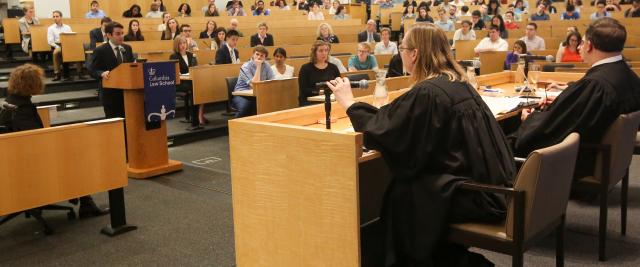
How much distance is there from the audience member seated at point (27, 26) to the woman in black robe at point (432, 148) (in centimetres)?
918

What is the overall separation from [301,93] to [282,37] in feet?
16.5

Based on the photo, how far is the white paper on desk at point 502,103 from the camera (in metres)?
3.99

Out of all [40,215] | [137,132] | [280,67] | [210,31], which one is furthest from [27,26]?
[40,215]

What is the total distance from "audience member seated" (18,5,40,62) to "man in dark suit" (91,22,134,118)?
467 centimetres

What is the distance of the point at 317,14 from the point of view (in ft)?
49.6

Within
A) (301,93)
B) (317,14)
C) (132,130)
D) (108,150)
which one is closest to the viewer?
(108,150)

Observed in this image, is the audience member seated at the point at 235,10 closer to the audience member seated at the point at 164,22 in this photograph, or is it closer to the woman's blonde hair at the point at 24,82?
the audience member seated at the point at 164,22

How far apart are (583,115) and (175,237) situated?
268 centimetres

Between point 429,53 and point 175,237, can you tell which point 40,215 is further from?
point 429,53

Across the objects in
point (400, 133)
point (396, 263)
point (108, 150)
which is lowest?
point (396, 263)

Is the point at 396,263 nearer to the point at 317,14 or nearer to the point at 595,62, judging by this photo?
the point at 595,62

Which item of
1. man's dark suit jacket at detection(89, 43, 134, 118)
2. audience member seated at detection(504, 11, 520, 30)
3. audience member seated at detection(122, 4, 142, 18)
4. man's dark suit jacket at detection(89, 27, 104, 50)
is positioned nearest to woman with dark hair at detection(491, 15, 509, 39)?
audience member seated at detection(504, 11, 520, 30)

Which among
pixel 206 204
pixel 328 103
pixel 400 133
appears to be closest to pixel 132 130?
pixel 206 204

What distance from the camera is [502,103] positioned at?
171 inches
